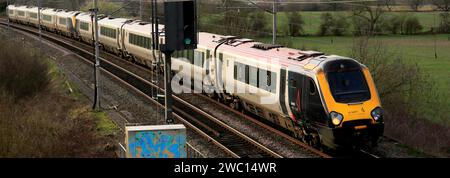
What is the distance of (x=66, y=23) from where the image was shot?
58125 mm

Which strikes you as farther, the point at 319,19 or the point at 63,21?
the point at 319,19

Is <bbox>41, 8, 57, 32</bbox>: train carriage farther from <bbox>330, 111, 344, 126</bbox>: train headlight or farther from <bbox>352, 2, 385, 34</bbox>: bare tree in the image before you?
<bbox>330, 111, 344, 126</bbox>: train headlight

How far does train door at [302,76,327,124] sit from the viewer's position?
1689 centimetres

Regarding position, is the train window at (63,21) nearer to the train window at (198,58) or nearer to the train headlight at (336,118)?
the train window at (198,58)

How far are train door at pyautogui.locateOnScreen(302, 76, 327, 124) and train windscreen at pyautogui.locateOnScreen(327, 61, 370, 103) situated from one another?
1.54 feet

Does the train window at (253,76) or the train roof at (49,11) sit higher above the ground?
the train roof at (49,11)

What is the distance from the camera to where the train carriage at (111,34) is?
42.3 metres

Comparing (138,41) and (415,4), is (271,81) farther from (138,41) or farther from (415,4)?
(415,4)

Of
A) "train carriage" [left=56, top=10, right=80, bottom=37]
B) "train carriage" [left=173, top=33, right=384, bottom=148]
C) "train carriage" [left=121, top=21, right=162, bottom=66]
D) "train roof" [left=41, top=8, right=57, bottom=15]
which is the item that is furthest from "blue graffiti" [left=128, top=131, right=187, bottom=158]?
"train roof" [left=41, top=8, right=57, bottom=15]

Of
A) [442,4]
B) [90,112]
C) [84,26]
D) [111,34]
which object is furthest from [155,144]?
[442,4]

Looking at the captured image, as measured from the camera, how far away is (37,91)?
91.5ft

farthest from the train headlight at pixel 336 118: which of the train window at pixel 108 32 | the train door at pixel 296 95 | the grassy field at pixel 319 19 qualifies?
the grassy field at pixel 319 19

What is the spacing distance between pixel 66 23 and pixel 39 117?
41.6m

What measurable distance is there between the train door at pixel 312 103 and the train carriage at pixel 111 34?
25.9 meters
